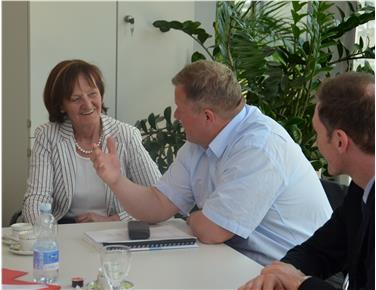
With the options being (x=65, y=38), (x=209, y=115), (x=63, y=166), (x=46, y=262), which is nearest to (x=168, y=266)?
(x=46, y=262)

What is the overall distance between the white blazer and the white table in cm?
61

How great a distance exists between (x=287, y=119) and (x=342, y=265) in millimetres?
1786

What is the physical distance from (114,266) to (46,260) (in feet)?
0.62

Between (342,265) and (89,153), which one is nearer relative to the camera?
(342,265)

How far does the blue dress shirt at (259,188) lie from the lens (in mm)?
1971

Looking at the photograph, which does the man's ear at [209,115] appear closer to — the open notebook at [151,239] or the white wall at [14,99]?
the open notebook at [151,239]

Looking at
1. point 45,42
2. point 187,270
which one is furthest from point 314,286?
point 45,42

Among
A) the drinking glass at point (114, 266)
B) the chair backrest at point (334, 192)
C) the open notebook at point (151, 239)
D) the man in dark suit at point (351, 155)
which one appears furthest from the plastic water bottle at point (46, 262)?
the chair backrest at point (334, 192)

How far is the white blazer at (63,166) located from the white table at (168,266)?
613 millimetres

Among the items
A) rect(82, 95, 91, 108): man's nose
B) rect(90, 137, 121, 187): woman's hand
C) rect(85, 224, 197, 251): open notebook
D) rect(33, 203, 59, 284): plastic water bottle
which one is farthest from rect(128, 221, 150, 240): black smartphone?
rect(82, 95, 91, 108): man's nose

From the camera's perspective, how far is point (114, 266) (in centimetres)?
146

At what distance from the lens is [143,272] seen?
5.49ft

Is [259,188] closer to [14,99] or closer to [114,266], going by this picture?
[114,266]

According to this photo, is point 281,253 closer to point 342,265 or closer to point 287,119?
point 342,265
